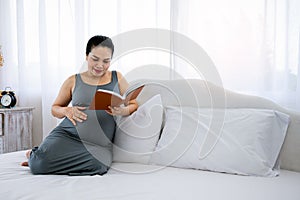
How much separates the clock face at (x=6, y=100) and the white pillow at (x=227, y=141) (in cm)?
170

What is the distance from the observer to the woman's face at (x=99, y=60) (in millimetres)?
1690

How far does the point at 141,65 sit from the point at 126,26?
35cm

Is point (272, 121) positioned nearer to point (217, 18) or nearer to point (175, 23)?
point (217, 18)

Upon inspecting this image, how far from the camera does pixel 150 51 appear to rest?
A: 2.41 m

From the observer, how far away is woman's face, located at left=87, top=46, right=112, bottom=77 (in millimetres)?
1690

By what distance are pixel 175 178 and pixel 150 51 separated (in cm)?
127

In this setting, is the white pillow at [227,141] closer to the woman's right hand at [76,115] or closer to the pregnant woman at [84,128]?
the pregnant woman at [84,128]

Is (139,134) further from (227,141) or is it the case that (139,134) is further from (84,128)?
(227,141)

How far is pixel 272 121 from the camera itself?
1.53 m

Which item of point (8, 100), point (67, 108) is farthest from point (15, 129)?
point (67, 108)

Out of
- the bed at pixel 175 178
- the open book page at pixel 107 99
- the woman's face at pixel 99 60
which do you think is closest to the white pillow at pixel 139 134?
the bed at pixel 175 178

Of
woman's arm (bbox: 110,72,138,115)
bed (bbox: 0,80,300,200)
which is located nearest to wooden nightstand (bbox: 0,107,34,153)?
bed (bbox: 0,80,300,200)

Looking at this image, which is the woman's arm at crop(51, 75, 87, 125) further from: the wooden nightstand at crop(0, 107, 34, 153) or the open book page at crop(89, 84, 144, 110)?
the wooden nightstand at crop(0, 107, 34, 153)

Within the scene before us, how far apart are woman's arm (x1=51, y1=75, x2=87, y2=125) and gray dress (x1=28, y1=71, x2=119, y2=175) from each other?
0.03 m
